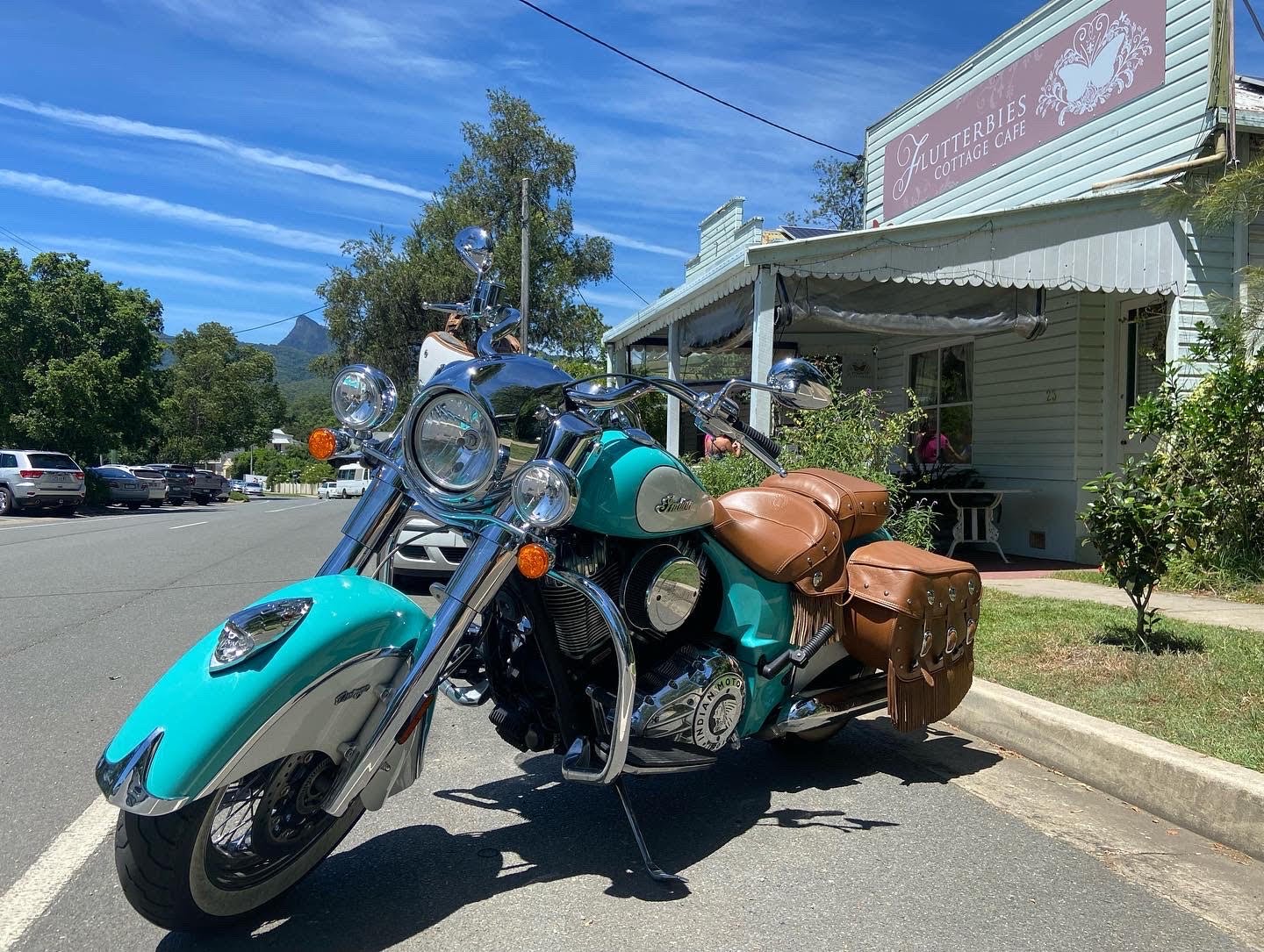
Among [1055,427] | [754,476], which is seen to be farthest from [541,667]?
[1055,427]

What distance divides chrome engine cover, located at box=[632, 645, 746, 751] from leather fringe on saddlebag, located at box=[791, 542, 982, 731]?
0.48m

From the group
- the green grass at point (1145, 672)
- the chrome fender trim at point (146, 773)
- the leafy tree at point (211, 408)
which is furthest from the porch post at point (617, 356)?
the leafy tree at point (211, 408)

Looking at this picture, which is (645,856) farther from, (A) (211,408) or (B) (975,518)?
(A) (211,408)

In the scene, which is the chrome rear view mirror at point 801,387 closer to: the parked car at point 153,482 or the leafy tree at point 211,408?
the parked car at point 153,482

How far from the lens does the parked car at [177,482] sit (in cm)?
3484

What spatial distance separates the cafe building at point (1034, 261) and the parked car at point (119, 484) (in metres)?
23.1

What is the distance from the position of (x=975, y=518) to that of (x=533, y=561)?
9.10m

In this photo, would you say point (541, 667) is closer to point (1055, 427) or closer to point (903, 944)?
point (903, 944)

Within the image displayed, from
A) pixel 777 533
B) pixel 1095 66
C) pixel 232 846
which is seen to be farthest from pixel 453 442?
pixel 1095 66

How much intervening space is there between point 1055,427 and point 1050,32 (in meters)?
4.65

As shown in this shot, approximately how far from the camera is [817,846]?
132 inches

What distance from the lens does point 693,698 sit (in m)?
3.12

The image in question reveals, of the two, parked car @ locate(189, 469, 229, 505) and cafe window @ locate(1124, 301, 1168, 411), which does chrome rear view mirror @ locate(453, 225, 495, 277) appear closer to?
cafe window @ locate(1124, 301, 1168, 411)

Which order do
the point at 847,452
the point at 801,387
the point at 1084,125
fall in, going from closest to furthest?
1. the point at 801,387
2. the point at 847,452
3. the point at 1084,125
